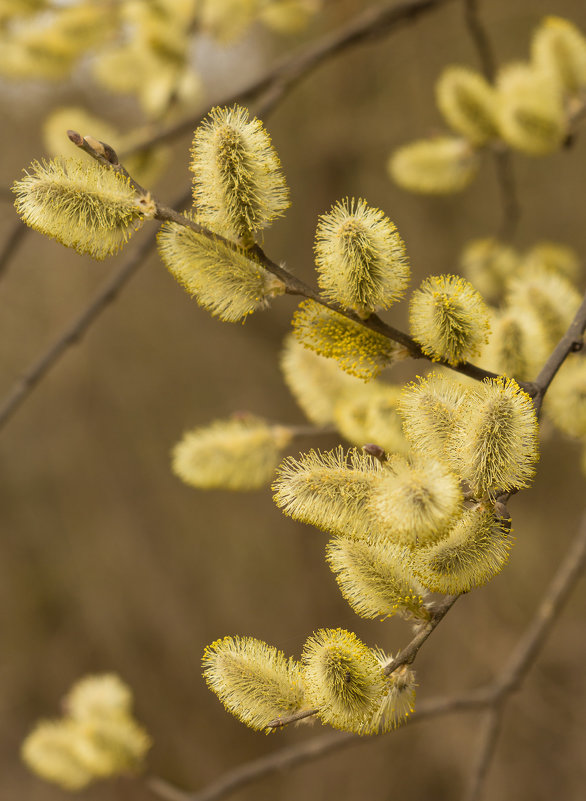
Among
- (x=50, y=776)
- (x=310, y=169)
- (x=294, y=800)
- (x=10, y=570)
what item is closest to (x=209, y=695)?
(x=294, y=800)

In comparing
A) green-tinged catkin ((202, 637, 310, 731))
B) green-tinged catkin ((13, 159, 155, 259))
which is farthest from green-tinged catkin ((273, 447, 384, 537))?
green-tinged catkin ((13, 159, 155, 259))

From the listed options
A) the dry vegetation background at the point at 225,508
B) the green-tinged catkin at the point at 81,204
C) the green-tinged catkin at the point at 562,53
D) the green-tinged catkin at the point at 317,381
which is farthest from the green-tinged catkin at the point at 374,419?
the dry vegetation background at the point at 225,508

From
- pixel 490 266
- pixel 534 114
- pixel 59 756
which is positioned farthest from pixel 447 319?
pixel 59 756

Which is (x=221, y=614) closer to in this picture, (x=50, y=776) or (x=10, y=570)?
(x=10, y=570)

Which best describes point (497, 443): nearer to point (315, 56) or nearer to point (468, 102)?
point (468, 102)

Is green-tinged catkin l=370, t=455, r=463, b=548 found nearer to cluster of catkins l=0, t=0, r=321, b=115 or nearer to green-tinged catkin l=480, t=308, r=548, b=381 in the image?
green-tinged catkin l=480, t=308, r=548, b=381

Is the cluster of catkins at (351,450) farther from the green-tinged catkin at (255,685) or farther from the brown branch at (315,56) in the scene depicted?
the brown branch at (315,56)
